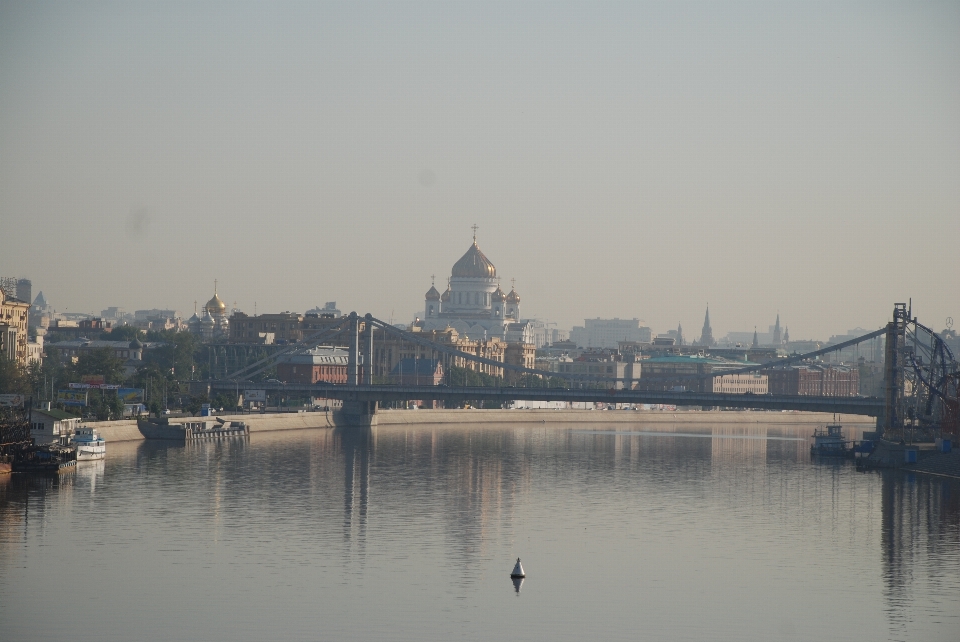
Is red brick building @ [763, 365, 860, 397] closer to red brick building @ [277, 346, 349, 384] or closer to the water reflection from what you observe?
red brick building @ [277, 346, 349, 384]

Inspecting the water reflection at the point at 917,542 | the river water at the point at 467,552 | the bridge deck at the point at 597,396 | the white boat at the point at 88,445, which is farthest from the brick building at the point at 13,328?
the water reflection at the point at 917,542

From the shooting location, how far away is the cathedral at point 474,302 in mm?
169250

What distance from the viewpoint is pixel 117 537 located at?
38.7 m

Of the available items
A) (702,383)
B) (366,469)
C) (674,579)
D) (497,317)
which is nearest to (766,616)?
(674,579)

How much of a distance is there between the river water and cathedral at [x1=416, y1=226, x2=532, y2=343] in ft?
349

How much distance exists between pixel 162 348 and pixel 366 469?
63398 mm

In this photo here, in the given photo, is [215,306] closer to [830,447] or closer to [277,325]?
[277,325]

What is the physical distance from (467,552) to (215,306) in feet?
421

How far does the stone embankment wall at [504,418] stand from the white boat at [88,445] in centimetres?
565

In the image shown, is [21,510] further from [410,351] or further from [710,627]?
[410,351]

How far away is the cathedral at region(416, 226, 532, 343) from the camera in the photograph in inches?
6663

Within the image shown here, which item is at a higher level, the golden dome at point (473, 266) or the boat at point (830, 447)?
the golden dome at point (473, 266)

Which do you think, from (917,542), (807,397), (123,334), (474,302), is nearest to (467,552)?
(917,542)

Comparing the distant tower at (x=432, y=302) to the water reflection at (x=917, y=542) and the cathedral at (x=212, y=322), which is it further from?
the water reflection at (x=917, y=542)
